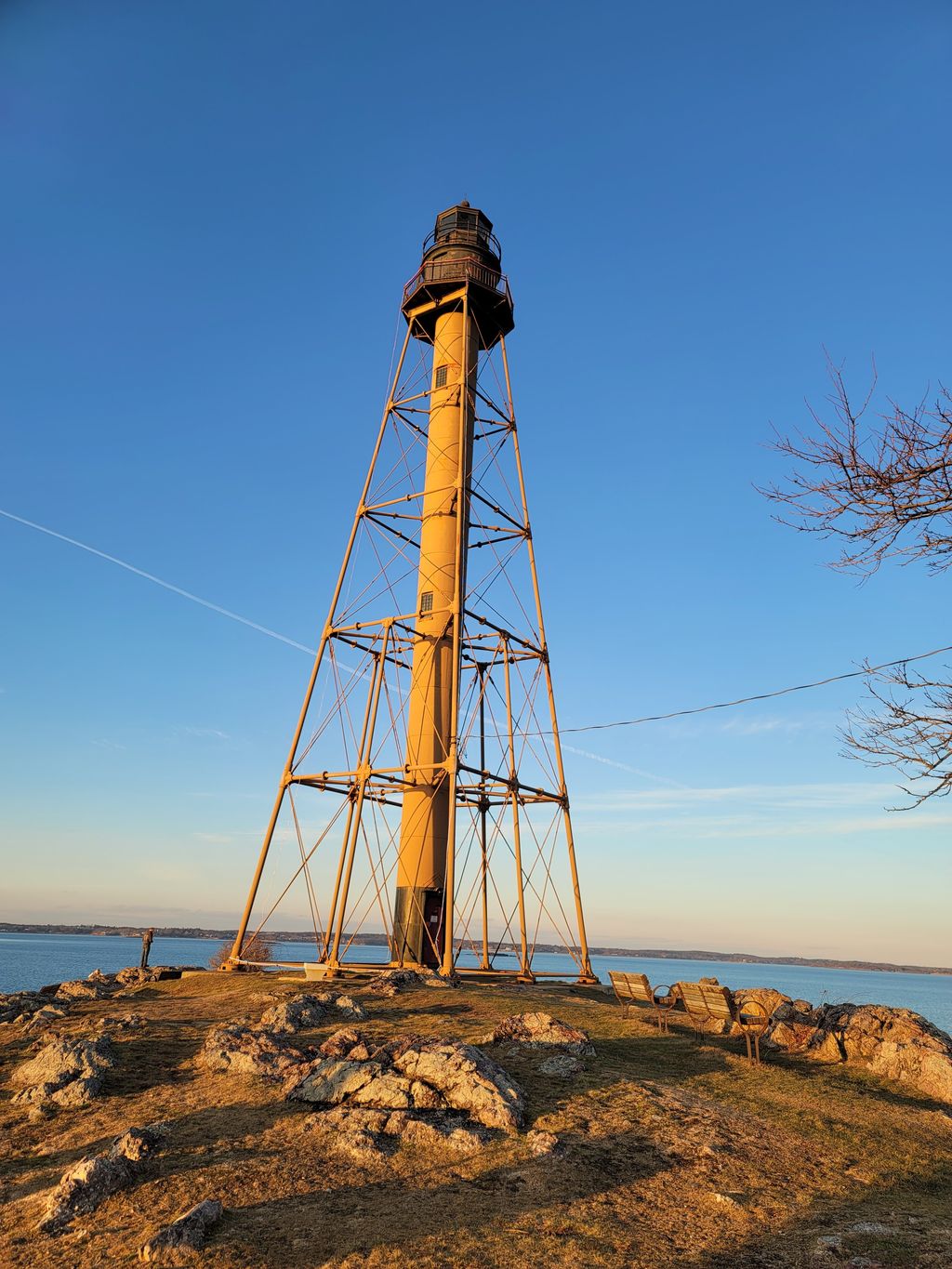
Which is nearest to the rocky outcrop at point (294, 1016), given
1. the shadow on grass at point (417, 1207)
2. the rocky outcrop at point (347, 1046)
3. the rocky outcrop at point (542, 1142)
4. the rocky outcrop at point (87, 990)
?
the rocky outcrop at point (347, 1046)

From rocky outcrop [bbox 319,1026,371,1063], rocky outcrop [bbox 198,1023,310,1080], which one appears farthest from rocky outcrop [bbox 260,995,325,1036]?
rocky outcrop [bbox 319,1026,371,1063]

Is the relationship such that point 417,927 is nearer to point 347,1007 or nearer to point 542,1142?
point 347,1007

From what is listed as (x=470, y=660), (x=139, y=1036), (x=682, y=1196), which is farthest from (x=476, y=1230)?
Answer: (x=470, y=660)

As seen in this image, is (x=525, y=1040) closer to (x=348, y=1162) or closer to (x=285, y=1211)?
(x=348, y=1162)

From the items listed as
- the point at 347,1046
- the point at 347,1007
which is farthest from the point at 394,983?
the point at 347,1046

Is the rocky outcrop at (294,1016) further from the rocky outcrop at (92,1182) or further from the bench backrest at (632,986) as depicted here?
the bench backrest at (632,986)

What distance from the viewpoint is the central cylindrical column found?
79.0 feet

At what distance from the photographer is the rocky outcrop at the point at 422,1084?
35.0 ft

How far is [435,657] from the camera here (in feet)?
85.0

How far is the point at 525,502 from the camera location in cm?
2842

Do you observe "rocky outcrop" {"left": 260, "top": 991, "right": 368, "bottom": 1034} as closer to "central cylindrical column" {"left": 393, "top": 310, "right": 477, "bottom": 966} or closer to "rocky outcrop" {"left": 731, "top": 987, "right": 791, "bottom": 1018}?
"central cylindrical column" {"left": 393, "top": 310, "right": 477, "bottom": 966}

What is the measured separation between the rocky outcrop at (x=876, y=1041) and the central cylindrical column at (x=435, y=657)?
8.90 metres

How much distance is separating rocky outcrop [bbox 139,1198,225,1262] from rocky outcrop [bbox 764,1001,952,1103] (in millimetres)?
12411

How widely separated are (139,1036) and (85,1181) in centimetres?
596
